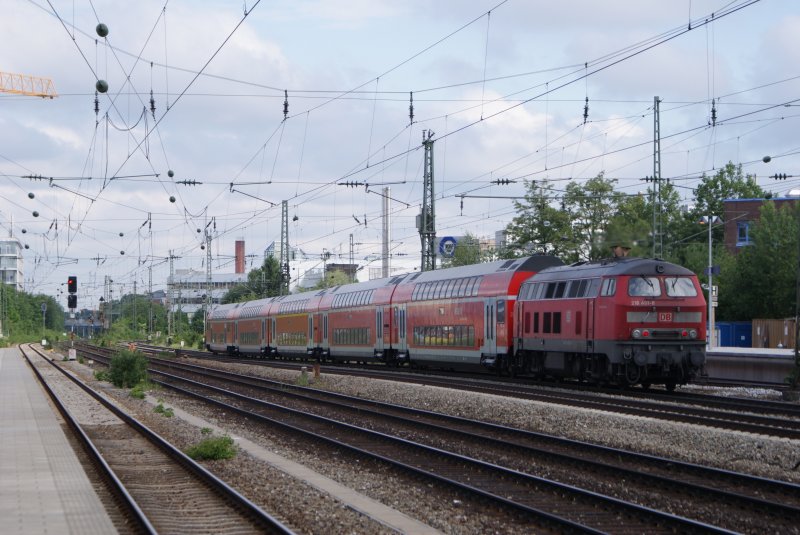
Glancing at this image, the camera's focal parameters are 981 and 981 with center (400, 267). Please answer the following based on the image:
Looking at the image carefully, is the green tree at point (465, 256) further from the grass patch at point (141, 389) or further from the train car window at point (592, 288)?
the train car window at point (592, 288)

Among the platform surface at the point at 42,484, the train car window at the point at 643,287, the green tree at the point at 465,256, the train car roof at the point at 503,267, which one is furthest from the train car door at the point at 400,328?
the green tree at the point at 465,256

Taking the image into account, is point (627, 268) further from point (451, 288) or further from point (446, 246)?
point (446, 246)

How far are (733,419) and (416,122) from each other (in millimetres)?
20250

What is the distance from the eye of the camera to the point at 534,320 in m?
31.9

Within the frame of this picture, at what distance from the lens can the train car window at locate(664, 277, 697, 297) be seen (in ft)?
90.8

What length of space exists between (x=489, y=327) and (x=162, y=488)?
22.2 m

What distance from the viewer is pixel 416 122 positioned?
38062mm

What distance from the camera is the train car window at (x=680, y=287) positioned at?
90.8 ft

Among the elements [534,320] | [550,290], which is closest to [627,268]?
[550,290]

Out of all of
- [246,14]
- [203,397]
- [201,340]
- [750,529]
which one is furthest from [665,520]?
[201,340]

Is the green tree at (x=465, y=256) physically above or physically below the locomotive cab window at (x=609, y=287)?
above

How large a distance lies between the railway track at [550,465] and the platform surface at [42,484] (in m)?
5.31

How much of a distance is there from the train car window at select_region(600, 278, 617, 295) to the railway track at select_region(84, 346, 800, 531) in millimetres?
6813

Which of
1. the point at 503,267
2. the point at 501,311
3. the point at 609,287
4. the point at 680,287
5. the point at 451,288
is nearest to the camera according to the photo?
the point at 609,287
